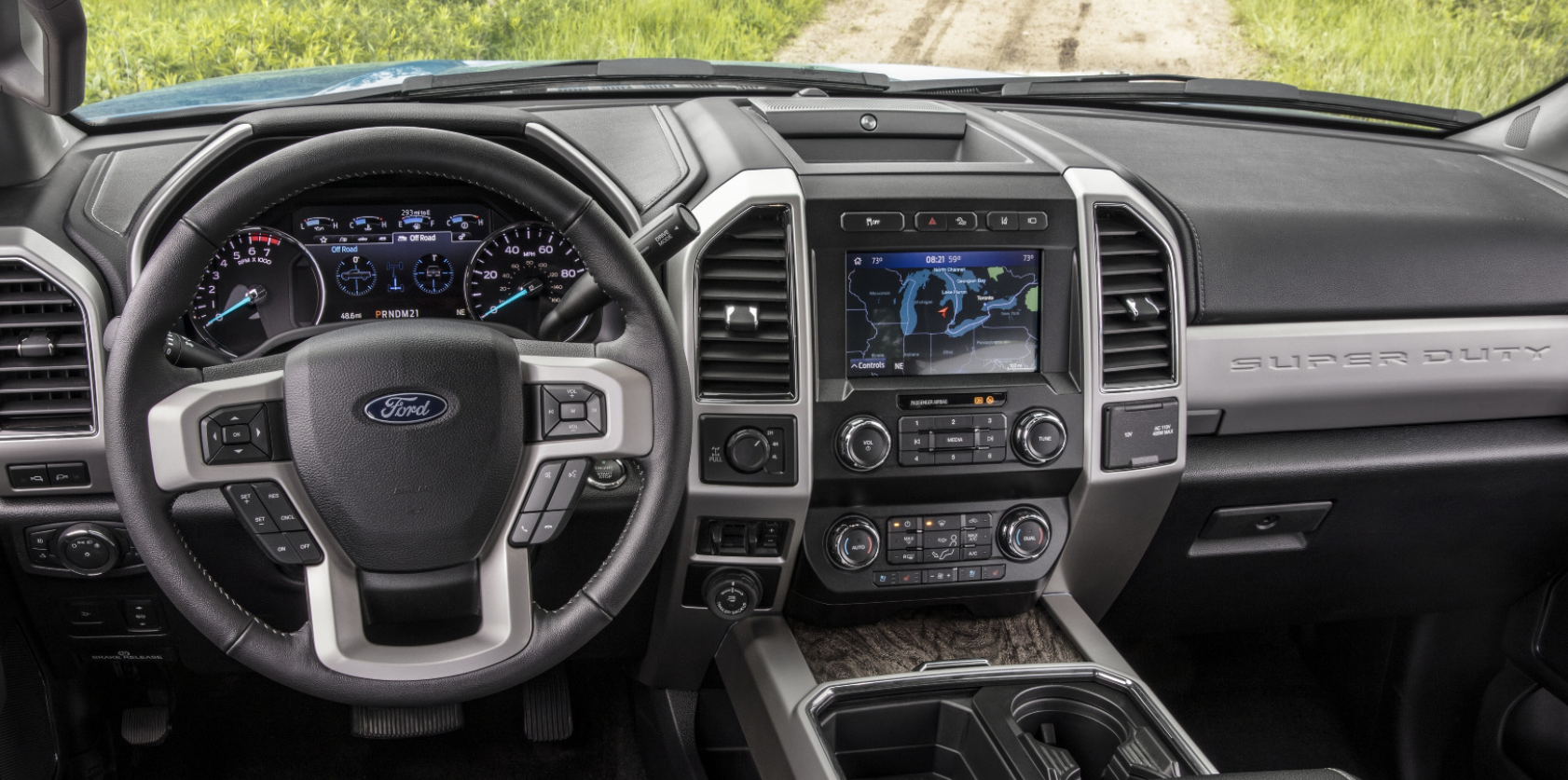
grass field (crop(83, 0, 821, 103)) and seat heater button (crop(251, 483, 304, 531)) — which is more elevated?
grass field (crop(83, 0, 821, 103))

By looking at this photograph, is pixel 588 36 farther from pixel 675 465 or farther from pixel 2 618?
pixel 2 618

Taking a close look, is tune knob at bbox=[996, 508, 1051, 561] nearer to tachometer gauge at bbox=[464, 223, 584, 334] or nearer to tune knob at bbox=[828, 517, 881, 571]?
tune knob at bbox=[828, 517, 881, 571]

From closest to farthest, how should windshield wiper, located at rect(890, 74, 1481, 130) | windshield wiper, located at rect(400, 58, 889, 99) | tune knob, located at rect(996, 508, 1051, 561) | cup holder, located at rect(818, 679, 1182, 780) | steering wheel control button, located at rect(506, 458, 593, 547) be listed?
steering wheel control button, located at rect(506, 458, 593, 547) < cup holder, located at rect(818, 679, 1182, 780) < tune knob, located at rect(996, 508, 1051, 561) < windshield wiper, located at rect(400, 58, 889, 99) < windshield wiper, located at rect(890, 74, 1481, 130)

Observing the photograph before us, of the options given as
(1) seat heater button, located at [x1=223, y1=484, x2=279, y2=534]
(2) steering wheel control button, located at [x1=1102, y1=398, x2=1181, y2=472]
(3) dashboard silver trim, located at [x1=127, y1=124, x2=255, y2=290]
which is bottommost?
(2) steering wheel control button, located at [x1=1102, y1=398, x2=1181, y2=472]

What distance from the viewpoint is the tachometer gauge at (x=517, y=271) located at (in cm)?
179

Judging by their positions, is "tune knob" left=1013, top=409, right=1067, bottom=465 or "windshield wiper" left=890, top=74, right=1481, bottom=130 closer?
"tune knob" left=1013, top=409, right=1067, bottom=465

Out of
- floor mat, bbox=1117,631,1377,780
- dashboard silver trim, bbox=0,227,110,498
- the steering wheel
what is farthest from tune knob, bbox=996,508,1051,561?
dashboard silver trim, bbox=0,227,110,498

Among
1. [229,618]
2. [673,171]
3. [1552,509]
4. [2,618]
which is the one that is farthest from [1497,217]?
[2,618]

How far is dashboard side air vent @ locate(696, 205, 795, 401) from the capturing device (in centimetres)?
167

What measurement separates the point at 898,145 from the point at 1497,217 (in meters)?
1.19

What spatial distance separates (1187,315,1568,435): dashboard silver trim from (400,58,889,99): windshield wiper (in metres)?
1.02

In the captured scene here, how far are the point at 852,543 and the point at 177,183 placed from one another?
3.79ft

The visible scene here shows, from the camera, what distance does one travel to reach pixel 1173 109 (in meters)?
2.50

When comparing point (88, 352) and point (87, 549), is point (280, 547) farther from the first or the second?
point (87, 549)
